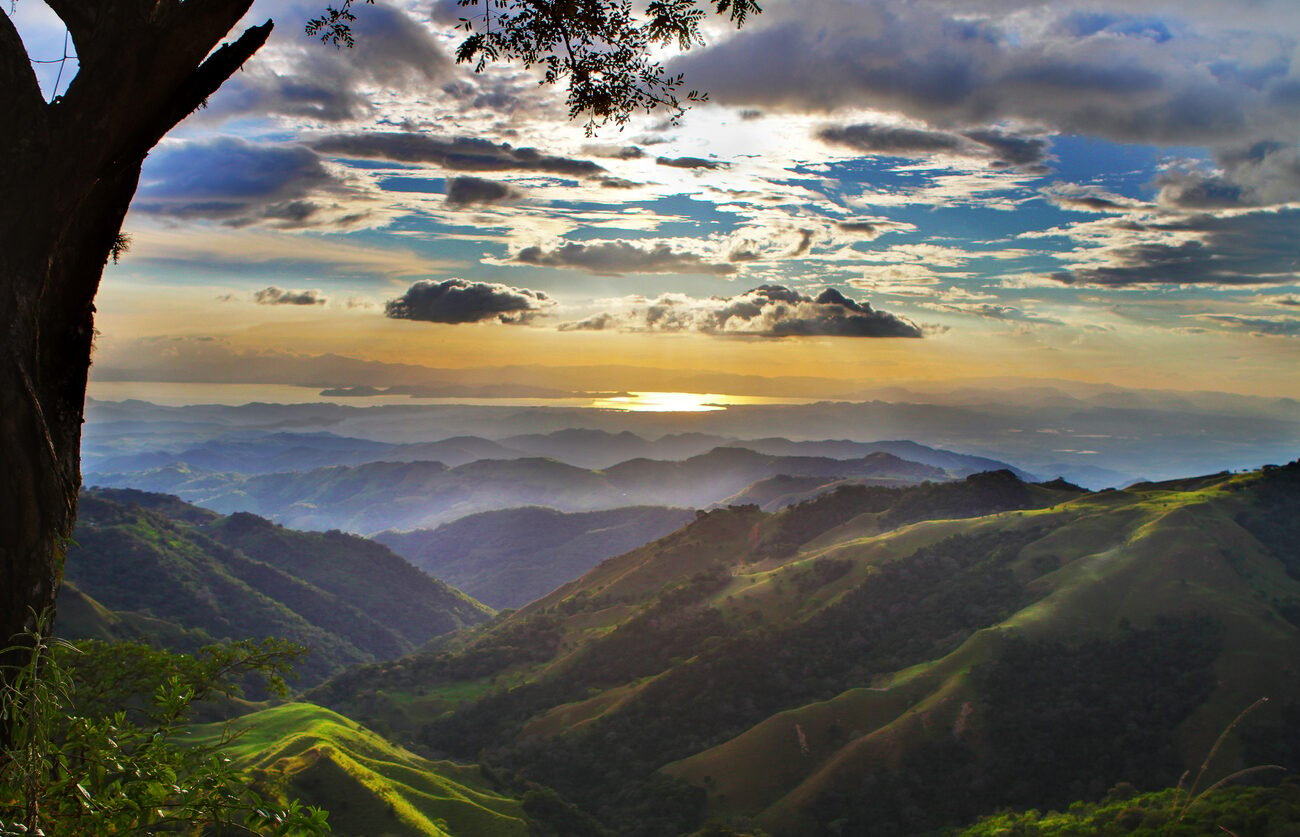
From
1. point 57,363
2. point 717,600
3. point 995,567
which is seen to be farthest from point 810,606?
point 57,363

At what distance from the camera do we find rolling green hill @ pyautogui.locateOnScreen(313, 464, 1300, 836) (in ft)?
390

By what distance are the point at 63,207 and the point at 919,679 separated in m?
146

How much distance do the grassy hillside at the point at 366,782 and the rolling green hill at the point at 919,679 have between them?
2028cm

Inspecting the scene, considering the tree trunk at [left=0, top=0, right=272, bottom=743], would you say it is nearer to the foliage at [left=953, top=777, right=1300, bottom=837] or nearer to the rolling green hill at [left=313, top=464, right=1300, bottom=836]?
the foliage at [left=953, top=777, right=1300, bottom=837]

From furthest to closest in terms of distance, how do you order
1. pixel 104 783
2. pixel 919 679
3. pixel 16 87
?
pixel 919 679 → pixel 16 87 → pixel 104 783

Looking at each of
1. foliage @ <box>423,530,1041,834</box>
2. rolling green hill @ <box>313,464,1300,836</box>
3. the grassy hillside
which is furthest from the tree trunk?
foliage @ <box>423,530,1041,834</box>

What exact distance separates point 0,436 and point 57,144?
10.5 feet

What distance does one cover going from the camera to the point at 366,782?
9919 centimetres

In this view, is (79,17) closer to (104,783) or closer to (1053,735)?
(104,783)

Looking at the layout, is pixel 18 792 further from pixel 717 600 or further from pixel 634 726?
pixel 717 600

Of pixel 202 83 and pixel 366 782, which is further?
pixel 366 782

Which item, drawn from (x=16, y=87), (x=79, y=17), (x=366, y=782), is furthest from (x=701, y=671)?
(x=16, y=87)

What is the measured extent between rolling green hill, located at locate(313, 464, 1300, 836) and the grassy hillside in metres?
20.3

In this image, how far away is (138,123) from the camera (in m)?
9.48
